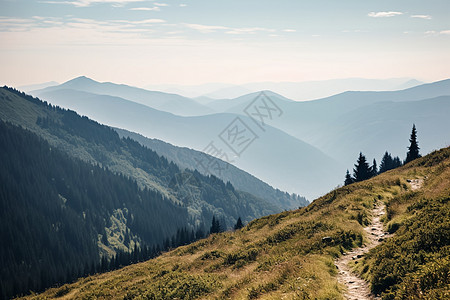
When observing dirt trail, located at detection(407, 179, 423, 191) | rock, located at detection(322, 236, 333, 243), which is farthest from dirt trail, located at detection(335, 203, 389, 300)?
dirt trail, located at detection(407, 179, 423, 191)

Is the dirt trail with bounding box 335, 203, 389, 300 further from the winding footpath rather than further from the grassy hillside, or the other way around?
the grassy hillside

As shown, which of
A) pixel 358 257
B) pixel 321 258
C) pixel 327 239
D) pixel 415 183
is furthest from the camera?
pixel 415 183

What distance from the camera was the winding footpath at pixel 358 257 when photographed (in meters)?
14.2

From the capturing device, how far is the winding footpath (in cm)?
1415

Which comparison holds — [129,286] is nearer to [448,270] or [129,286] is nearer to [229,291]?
[229,291]

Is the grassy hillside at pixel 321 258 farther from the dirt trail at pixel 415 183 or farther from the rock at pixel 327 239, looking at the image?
the dirt trail at pixel 415 183

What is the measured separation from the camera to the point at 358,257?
62.1ft

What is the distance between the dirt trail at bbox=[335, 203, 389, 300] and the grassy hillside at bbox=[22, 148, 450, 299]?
47 centimetres

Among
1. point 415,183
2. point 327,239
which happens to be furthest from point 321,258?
point 415,183

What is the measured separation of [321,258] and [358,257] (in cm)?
226

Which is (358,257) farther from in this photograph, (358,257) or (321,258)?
(321,258)

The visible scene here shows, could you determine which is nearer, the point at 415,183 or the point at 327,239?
the point at 327,239

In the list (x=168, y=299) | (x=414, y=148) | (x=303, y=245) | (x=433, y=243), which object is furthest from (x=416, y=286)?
(x=414, y=148)

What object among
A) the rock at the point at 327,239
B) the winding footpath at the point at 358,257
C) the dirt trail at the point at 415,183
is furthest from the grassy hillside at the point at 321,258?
the dirt trail at the point at 415,183
